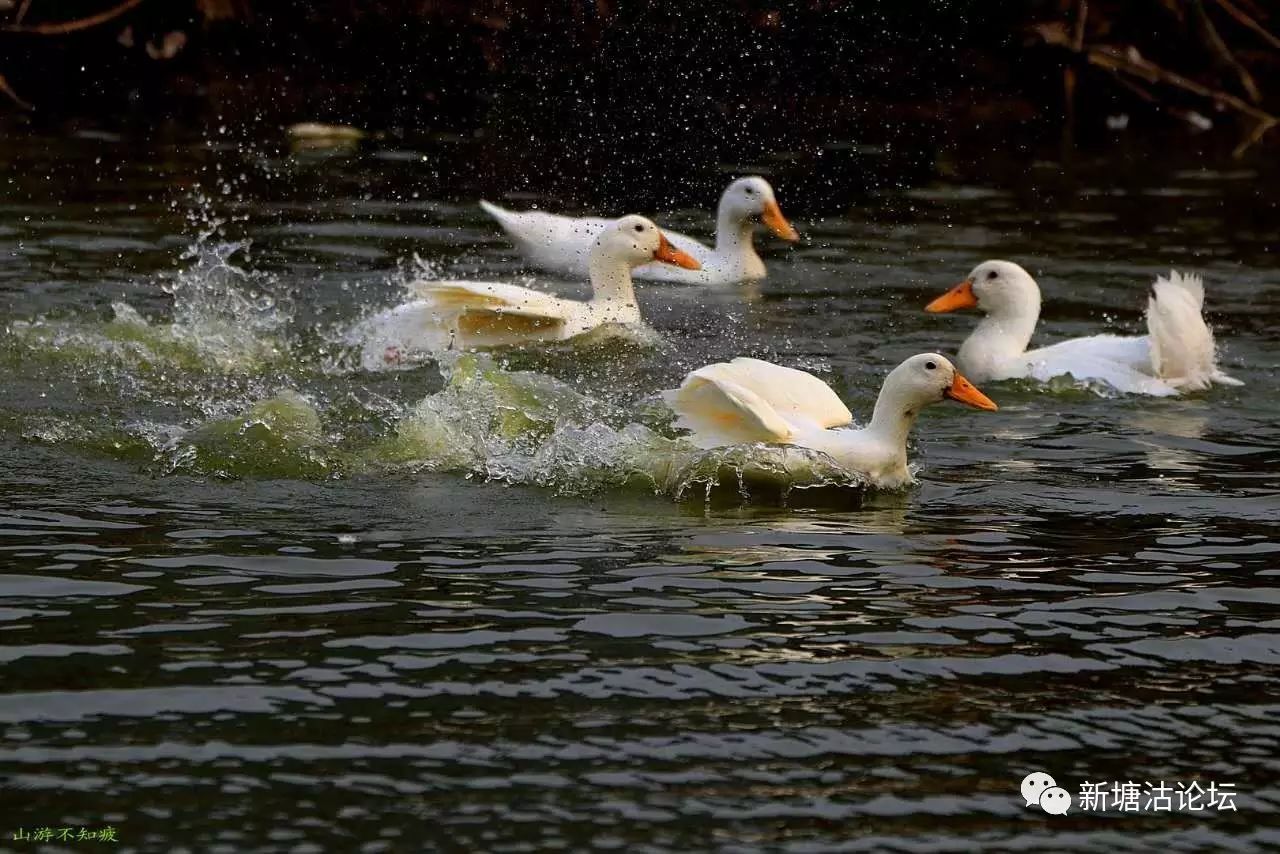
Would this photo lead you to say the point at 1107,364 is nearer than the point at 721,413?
No

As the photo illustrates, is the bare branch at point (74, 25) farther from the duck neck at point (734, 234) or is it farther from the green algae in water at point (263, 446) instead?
the green algae in water at point (263, 446)

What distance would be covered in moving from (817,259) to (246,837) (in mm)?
9867

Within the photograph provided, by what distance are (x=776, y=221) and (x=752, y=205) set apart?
0.80 feet

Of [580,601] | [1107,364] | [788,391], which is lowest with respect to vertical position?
[580,601]

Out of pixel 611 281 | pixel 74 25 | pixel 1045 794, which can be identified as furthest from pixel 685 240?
pixel 1045 794

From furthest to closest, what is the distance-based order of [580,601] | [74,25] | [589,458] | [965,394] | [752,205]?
1. [74,25]
2. [752,205]
3. [965,394]
4. [589,458]
5. [580,601]

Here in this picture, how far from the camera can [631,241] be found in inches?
468

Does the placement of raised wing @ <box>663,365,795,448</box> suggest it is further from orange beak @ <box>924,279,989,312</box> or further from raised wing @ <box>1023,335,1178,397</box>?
orange beak @ <box>924,279,989,312</box>

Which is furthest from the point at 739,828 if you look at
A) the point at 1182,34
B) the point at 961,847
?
the point at 1182,34

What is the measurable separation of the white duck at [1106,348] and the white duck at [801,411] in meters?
2.05

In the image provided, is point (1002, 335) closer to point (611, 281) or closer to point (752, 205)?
point (611, 281)

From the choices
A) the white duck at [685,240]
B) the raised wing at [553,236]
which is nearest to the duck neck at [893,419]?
the white duck at [685,240]

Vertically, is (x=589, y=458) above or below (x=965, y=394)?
below

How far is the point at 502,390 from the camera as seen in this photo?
350 inches
